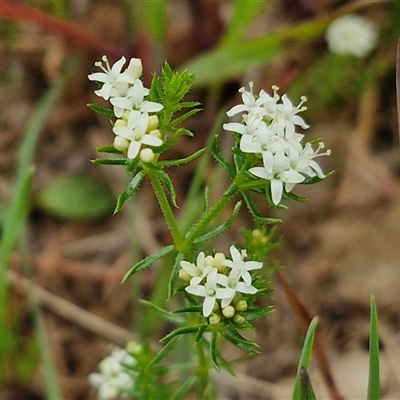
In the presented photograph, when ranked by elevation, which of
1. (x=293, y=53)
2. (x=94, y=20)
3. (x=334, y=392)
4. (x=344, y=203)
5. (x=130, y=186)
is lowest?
(x=334, y=392)

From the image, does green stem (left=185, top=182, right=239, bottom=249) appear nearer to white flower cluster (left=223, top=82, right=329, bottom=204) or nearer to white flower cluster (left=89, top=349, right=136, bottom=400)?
white flower cluster (left=223, top=82, right=329, bottom=204)

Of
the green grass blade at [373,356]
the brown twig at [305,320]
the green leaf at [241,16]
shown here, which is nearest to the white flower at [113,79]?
the green grass blade at [373,356]

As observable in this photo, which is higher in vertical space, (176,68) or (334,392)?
(176,68)

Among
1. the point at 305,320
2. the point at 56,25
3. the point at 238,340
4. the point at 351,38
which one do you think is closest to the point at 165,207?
the point at 238,340

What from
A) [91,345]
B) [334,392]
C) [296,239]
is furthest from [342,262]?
[91,345]

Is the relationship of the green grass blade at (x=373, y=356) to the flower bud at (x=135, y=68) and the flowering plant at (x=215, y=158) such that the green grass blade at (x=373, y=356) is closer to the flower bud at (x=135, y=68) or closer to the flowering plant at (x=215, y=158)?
the flowering plant at (x=215, y=158)

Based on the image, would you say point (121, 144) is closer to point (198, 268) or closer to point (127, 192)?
point (127, 192)

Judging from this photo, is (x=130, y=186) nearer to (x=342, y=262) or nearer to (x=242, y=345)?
(x=242, y=345)

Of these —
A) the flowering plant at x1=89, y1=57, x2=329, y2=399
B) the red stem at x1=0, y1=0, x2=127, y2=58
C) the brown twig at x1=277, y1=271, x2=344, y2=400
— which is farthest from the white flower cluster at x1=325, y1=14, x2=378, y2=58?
the flowering plant at x1=89, y1=57, x2=329, y2=399
